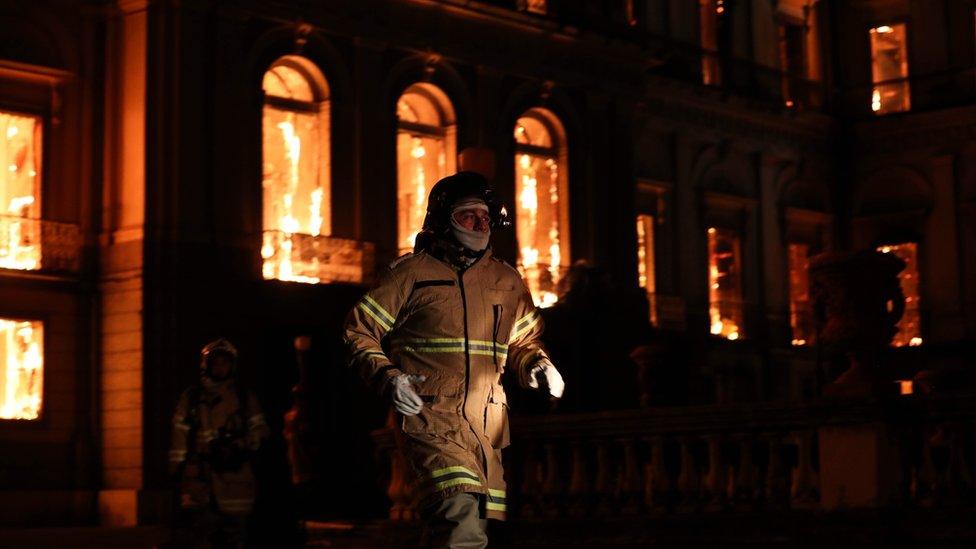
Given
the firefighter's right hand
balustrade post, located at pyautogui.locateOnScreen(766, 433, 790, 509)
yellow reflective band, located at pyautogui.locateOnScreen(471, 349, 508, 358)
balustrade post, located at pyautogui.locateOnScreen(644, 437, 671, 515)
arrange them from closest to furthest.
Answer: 1. the firefighter's right hand
2. yellow reflective band, located at pyautogui.locateOnScreen(471, 349, 508, 358)
3. balustrade post, located at pyautogui.locateOnScreen(766, 433, 790, 509)
4. balustrade post, located at pyautogui.locateOnScreen(644, 437, 671, 515)

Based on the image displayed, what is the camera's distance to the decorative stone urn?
15258mm

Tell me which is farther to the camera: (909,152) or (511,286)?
(909,152)

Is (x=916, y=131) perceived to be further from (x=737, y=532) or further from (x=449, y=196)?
(x=449, y=196)

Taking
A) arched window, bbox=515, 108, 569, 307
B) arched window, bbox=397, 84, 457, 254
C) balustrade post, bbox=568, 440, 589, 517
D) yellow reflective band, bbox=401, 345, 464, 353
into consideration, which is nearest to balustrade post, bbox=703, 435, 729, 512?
balustrade post, bbox=568, 440, 589, 517

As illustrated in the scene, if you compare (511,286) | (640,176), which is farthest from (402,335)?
(640,176)

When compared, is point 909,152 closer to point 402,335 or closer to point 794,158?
point 794,158

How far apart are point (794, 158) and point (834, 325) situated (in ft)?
90.1

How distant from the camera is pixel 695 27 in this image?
40.4m

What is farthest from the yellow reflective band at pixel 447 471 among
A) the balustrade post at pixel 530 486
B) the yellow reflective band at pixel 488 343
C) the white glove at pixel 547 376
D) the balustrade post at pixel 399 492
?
the balustrade post at pixel 399 492

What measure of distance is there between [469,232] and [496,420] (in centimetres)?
85

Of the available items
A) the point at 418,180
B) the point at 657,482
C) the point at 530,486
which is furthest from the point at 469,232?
the point at 418,180

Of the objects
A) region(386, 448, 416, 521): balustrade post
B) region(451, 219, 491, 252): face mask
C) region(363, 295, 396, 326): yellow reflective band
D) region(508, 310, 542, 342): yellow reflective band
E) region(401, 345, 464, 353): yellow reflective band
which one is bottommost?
region(386, 448, 416, 521): balustrade post

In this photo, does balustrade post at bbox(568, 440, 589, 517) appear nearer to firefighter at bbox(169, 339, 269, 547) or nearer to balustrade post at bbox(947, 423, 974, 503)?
firefighter at bbox(169, 339, 269, 547)

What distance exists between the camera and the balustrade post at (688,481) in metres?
15.4
